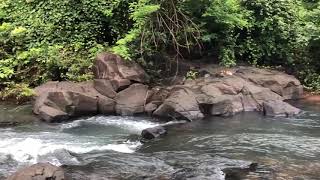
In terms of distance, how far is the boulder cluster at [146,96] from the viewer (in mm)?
14148

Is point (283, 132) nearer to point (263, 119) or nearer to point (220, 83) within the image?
point (263, 119)

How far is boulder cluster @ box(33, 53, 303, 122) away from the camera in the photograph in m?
14.1

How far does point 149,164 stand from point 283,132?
4.38 m

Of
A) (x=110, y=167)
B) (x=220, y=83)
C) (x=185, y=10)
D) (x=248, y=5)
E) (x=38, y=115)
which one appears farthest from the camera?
(x=248, y=5)

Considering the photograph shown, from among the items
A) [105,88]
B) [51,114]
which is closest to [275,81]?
[105,88]

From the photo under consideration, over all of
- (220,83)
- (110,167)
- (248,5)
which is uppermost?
(248,5)

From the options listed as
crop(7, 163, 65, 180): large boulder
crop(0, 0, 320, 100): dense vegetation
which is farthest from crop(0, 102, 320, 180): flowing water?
crop(0, 0, 320, 100): dense vegetation

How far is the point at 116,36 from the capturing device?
60.6ft

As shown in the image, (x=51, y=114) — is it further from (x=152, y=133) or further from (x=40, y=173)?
(x=40, y=173)

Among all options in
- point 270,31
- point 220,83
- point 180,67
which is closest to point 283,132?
point 220,83

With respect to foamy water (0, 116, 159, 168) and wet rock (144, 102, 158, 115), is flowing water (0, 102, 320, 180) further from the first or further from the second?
wet rock (144, 102, 158, 115)

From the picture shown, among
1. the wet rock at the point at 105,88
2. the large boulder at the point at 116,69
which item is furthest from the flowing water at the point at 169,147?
the large boulder at the point at 116,69

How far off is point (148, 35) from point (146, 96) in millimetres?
2593

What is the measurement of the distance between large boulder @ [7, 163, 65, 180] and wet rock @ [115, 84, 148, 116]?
577cm
